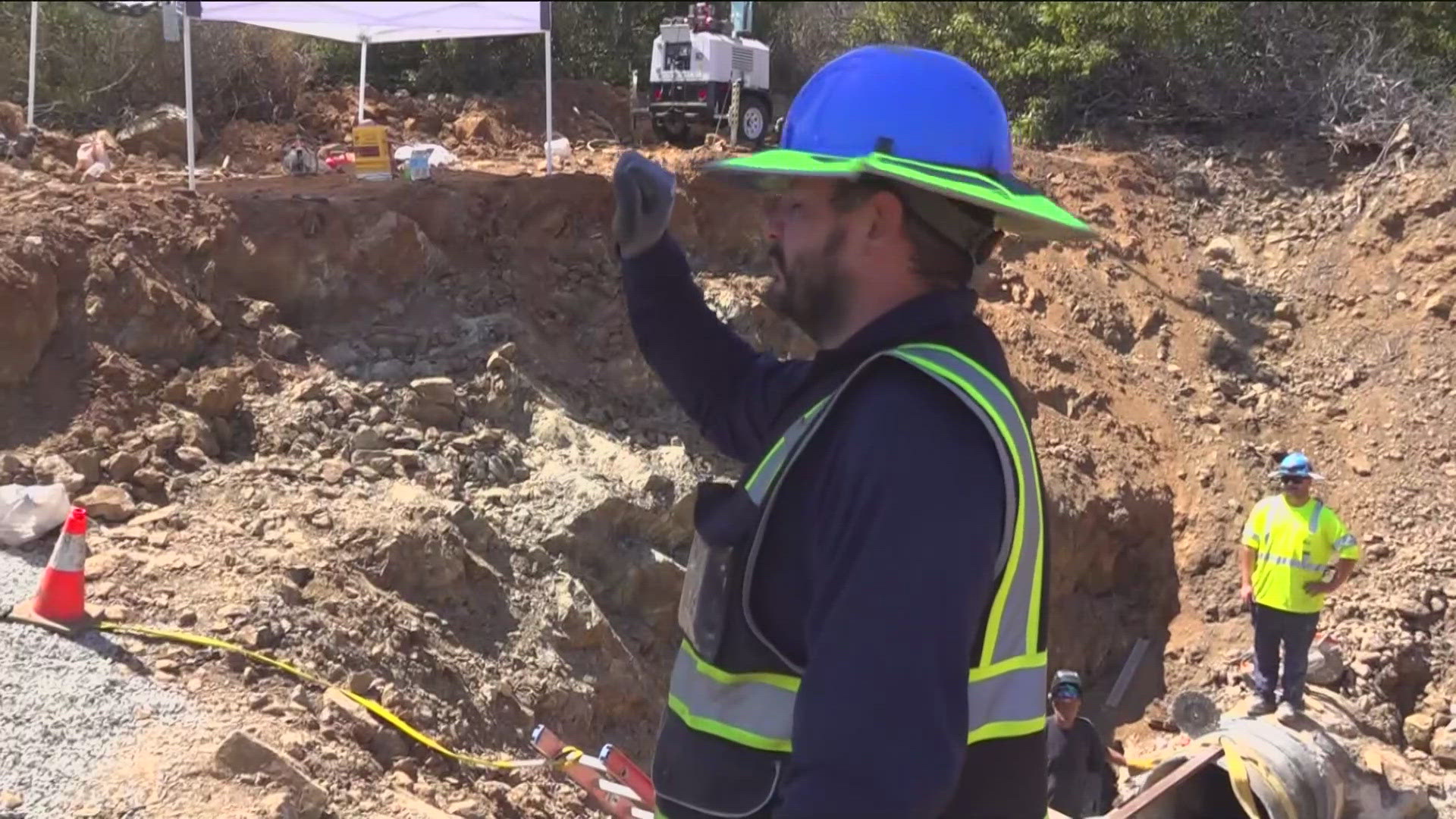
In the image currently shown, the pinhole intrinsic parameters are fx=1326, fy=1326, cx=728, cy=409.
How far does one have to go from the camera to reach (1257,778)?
6.04 m

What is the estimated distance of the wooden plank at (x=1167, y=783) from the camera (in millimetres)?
5723

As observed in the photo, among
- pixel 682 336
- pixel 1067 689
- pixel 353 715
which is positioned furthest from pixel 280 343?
pixel 682 336

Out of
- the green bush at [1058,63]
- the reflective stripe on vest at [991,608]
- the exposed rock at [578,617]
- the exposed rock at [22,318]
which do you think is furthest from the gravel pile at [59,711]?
the green bush at [1058,63]

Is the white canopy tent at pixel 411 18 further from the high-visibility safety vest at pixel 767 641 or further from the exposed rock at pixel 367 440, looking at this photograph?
the high-visibility safety vest at pixel 767 641

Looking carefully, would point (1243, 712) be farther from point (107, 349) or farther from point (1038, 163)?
point (107, 349)

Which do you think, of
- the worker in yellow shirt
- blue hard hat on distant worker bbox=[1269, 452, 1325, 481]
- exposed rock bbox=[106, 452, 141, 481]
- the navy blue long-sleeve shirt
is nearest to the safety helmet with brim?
the worker in yellow shirt

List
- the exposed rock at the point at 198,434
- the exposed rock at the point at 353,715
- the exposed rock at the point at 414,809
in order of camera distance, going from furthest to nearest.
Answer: the exposed rock at the point at 198,434, the exposed rock at the point at 353,715, the exposed rock at the point at 414,809

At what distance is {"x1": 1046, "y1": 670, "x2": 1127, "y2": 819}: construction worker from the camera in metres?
5.82

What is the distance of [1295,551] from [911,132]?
5.81m

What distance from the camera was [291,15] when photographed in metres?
7.03

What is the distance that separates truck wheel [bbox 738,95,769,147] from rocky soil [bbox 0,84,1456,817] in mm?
1177

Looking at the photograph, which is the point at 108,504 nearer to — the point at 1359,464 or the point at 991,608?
the point at 991,608

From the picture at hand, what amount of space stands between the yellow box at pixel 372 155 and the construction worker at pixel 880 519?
5.70m

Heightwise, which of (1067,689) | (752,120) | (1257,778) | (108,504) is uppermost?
(752,120)
